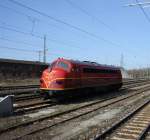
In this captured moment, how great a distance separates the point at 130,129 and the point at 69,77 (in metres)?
9.70

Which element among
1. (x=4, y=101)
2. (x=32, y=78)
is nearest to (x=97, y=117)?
(x=4, y=101)

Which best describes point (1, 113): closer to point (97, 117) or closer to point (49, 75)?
point (97, 117)

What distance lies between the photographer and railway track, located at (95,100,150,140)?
11.3m

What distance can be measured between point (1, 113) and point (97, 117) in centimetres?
433

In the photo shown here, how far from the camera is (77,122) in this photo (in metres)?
14.2

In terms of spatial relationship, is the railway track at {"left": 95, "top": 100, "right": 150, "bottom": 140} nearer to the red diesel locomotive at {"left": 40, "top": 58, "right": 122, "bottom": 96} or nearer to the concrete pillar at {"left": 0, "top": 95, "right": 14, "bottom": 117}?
the concrete pillar at {"left": 0, "top": 95, "right": 14, "bottom": 117}

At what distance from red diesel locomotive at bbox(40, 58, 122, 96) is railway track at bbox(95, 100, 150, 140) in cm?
616

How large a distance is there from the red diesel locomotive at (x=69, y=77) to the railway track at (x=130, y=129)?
6164 mm

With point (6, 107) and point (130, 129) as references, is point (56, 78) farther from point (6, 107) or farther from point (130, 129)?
point (130, 129)

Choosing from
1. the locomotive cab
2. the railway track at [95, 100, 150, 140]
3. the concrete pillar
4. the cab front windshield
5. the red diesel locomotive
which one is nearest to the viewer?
the railway track at [95, 100, 150, 140]

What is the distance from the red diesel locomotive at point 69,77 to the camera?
838 inches

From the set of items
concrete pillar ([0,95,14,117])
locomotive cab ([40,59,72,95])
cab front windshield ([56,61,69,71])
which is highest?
cab front windshield ([56,61,69,71])

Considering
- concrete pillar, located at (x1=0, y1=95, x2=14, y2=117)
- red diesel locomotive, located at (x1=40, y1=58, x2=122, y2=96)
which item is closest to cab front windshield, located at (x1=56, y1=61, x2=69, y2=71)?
red diesel locomotive, located at (x1=40, y1=58, x2=122, y2=96)

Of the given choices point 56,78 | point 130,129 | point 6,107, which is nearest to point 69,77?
point 56,78
